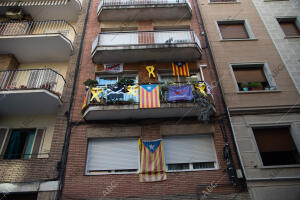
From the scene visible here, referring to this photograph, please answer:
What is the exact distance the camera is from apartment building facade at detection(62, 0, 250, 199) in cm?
663

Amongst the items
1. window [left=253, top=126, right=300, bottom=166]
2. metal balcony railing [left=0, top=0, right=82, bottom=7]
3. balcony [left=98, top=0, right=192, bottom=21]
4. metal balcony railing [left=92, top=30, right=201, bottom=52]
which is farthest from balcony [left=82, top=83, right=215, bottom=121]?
metal balcony railing [left=0, top=0, right=82, bottom=7]

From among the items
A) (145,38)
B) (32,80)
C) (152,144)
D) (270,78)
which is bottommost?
(152,144)

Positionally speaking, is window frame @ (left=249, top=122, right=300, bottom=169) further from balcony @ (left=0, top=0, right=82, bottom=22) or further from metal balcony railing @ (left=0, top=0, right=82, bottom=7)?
metal balcony railing @ (left=0, top=0, right=82, bottom=7)

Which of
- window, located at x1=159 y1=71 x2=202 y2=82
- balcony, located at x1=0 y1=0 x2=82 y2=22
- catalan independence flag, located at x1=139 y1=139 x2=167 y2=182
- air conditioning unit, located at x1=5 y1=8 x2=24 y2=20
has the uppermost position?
balcony, located at x1=0 y1=0 x2=82 y2=22

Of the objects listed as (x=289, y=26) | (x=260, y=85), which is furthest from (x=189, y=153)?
(x=289, y=26)

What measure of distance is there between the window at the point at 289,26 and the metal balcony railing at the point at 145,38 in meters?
5.59

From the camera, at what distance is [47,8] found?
1084 centimetres

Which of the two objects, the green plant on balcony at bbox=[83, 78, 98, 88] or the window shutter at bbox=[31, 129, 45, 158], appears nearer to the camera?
the window shutter at bbox=[31, 129, 45, 158]

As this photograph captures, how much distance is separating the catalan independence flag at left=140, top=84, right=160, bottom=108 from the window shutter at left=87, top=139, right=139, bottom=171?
164 cm

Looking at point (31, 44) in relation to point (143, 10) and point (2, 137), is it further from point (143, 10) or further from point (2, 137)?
point (143, 10)

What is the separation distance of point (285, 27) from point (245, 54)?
370 cm

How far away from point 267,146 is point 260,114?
1373 millimetres

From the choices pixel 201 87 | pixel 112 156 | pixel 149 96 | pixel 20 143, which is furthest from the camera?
pixel 201 87

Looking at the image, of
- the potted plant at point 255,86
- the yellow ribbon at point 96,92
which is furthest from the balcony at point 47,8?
the potted plant at point 255,86
